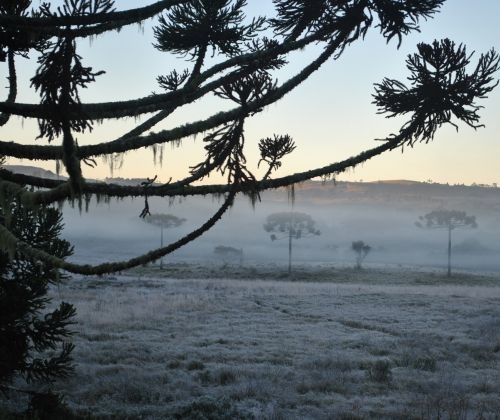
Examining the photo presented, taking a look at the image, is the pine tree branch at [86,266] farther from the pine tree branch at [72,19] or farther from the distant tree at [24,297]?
the distant tree at [24,297]

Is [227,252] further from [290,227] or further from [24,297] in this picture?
[24,297]

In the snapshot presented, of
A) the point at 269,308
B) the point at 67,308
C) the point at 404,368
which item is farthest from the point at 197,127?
the point at 269,308

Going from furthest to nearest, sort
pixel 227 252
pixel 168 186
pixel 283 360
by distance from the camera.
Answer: pixel 227 252
pixel 283 360
pixel 168 186

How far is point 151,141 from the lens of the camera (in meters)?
4.14

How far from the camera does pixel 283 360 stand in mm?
13242

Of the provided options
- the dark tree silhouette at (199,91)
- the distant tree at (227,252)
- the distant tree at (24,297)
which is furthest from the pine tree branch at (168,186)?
the distant tree at (227,252)

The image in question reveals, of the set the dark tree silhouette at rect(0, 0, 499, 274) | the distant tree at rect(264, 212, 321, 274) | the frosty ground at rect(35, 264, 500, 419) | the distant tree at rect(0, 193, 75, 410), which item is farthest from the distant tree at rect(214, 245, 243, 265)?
the dark tree silhouette at rect(0, 0, 499, 274)

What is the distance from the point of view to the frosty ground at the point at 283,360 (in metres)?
9.38

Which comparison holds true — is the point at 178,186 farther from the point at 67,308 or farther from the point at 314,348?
the point at 314,348

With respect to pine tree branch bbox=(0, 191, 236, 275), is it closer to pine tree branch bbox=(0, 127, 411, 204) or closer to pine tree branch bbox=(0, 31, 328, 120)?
pine tree branch bbox=(0, 127, 411, 204)

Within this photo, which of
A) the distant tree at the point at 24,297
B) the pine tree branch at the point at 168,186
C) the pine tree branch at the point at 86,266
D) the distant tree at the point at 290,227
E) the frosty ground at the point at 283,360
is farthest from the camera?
the distant tree at the point at 290,227

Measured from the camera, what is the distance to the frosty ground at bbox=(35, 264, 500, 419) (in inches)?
369

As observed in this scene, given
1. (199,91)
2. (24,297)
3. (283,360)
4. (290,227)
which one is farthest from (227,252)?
(199,91)

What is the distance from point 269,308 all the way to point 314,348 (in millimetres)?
10980
